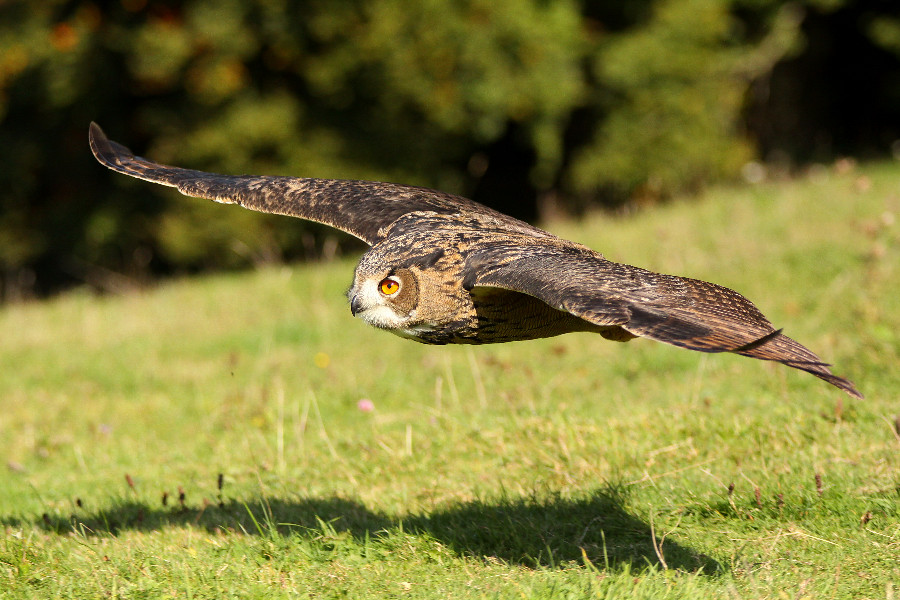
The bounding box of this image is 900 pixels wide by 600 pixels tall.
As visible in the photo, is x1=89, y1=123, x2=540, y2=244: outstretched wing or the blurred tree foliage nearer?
x1=89, y1=123, x2=540, y2=244: outstretched wing

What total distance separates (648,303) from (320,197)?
227 centimetres

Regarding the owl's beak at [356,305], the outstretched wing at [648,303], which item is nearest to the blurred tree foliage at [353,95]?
the owl's beak at [356,305]

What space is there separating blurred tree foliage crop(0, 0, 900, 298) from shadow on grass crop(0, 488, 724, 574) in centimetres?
985

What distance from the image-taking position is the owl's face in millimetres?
4180

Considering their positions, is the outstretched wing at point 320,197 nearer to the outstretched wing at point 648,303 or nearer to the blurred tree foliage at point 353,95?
the outstretched wing at point 648,303

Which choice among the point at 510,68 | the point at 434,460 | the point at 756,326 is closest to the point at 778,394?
the point at 434,460

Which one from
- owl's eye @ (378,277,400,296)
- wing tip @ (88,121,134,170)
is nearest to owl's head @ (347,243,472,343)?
owl's eye @ (378,277,400,296)

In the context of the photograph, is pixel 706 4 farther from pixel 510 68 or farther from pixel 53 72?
pixel 53 72

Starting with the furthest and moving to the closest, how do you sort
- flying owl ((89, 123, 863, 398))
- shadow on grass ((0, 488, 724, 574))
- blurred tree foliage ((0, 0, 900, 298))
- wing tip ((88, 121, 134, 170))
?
1. blurred tree foliage ((0, 0, 900, 298))
2. wing tip ((88, 121, 134, 170))
3. shadow on grass ((0, 488, 724, 574))
4. flying owl ((89, 123, 863, 398))

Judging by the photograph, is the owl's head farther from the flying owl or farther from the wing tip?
the wing tip

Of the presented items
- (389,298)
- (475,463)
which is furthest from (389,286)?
(475,463)

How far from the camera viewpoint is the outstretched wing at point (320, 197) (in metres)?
4.84

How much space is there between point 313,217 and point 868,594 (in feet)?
10.1

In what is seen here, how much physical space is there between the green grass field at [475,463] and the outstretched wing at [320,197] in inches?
40.4
